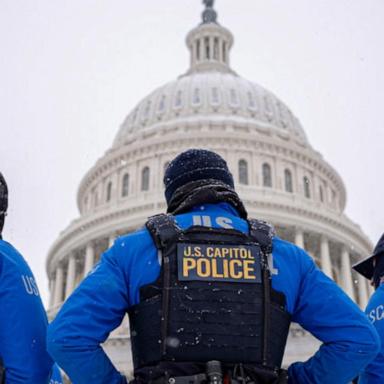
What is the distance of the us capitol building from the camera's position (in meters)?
45.6

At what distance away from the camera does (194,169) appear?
4090 millimetres

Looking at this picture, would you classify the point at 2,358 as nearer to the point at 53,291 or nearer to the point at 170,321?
the point at 170,321

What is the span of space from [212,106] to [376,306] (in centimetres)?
5113

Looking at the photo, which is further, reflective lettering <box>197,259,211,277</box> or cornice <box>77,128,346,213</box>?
cornice <box>77,128,346,213</box>

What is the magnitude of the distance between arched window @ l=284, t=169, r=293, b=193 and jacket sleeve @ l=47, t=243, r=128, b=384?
47438mm

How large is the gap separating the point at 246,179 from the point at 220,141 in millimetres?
3556

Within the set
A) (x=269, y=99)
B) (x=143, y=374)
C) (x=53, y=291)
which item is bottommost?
(x=143, y=374)

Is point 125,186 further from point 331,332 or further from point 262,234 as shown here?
point 331,332

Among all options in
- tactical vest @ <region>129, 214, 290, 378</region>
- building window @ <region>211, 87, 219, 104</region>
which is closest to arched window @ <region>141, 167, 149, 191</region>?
building window @ <region>211, 87, 219, 104</region>

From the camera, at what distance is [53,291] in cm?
5244

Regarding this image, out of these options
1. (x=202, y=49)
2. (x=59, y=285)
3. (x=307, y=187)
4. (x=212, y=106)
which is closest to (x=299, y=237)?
(x=307, y=187)

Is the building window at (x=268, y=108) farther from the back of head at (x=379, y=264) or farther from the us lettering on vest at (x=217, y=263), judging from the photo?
the us lettering on vest at (x=217, y=263)

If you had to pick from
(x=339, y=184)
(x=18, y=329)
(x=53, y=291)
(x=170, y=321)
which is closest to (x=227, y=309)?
(x=170, y=321)

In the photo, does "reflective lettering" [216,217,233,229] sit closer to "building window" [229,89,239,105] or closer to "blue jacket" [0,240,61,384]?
"blue jacket" [0,240,61,384]
